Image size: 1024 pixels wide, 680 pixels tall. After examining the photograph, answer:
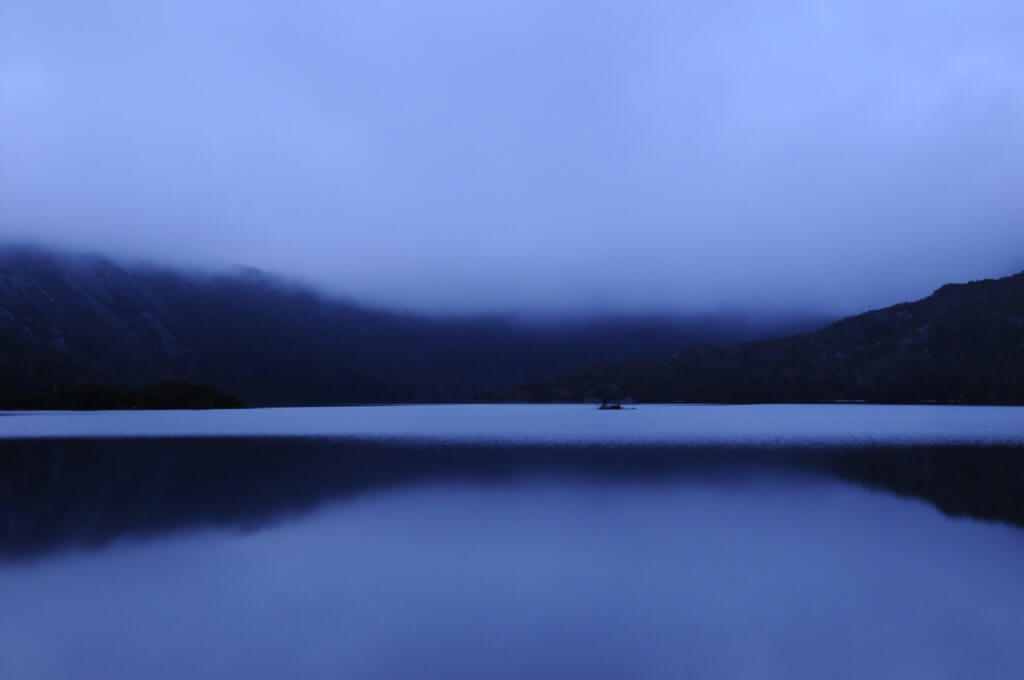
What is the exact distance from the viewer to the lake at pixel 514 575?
1554 centimetres

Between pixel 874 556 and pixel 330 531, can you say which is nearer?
pixel 874 556

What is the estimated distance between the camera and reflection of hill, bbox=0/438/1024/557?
32.2m

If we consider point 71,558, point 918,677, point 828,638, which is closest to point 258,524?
point 71,558

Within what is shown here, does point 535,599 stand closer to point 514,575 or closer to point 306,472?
point 514,575

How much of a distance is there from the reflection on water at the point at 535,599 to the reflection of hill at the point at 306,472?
4242mm

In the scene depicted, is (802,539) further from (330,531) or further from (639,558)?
(330,531)

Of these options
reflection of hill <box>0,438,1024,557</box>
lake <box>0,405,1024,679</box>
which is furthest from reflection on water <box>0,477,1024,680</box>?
reflection of hill <box>0,438,1024,557</box>

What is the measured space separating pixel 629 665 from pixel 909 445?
2578 inches

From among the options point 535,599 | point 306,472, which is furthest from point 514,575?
point 306,472

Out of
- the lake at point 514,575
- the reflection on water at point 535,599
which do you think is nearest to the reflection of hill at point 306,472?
the lake at point 514,575

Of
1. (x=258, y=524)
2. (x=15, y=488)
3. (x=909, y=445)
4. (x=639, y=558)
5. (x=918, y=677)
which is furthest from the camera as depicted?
(x=909, y=445)

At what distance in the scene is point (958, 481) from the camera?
140 ft

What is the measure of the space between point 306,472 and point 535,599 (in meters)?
33.2

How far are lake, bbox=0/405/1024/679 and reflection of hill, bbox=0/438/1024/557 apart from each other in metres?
0.34
